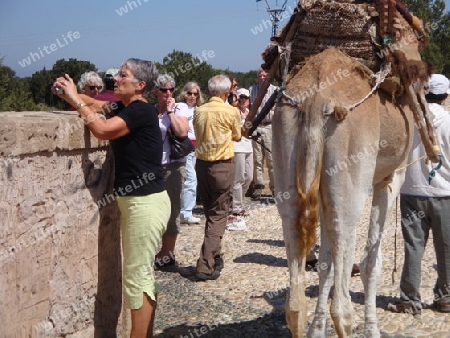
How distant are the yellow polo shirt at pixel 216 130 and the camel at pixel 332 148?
2582 mm

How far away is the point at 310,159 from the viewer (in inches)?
138

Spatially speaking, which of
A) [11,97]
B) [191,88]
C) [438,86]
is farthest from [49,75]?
[438,86]

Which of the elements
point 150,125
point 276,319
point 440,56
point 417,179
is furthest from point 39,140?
point 440,56

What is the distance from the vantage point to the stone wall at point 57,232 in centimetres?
315

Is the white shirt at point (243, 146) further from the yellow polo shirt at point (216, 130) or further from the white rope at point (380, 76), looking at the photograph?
the white rope at point (380, 76)

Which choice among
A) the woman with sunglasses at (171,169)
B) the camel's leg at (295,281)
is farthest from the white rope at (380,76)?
the woman with sunglasses at (171,169)

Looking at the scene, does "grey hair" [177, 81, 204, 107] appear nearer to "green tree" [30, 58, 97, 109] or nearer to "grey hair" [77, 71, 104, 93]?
"grey hair" [77, 71, 104, 93]

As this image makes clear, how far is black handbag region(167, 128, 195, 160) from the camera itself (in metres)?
6.39

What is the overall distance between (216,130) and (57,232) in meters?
3.21

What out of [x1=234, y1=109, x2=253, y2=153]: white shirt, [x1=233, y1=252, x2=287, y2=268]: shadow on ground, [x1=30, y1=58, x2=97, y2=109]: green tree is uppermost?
[x1=30, y1=58, x2=97, y2=109]: green tree

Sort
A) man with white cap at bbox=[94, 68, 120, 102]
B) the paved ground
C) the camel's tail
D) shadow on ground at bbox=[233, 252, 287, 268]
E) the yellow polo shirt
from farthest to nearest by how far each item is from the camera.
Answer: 1. shadow on ground at bbox=[233, 252, 287, 268]
2. the yellow polo shirt
3. the paved ground
4. man with white cap at bbox=[94, 68, 120, 102]
5. the camel's tail

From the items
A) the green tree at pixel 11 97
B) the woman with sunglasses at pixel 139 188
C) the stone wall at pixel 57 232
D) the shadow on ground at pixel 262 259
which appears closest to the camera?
the stone wall at pixel 57 232

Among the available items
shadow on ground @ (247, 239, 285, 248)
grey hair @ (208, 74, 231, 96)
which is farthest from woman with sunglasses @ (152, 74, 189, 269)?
shadow on ground @ (247, 239, 285, 248)

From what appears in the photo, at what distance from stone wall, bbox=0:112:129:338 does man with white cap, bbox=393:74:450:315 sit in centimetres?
267
